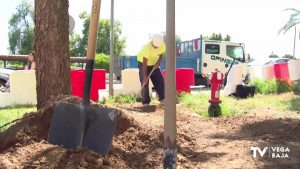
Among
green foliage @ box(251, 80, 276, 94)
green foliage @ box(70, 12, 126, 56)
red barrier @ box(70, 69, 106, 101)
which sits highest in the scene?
green foliage @ box(70, 12, 126, 56)

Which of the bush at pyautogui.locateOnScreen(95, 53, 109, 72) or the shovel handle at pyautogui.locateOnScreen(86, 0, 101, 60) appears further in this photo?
the bush at pyautogui.locateOnScreen(95, 53, 109, 72)

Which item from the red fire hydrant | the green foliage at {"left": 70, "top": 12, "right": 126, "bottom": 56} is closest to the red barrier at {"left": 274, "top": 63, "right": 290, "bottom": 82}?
the red fire hydrant

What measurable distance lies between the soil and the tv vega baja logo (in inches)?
1.8

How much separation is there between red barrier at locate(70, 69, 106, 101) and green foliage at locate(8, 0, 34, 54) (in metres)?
49.9

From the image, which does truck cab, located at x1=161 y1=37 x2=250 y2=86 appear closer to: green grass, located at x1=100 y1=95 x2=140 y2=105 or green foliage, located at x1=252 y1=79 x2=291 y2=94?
green foliage, located at x1=252 y1=79 x2=291 y2=94

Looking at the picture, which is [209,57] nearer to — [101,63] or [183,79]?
[183,79]

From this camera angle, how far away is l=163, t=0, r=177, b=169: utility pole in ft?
12.3

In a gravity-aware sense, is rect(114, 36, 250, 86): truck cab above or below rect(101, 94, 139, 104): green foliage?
above

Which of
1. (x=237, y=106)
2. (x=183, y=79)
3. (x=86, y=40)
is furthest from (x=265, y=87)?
(x=86, y=40)

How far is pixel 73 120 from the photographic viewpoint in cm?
410

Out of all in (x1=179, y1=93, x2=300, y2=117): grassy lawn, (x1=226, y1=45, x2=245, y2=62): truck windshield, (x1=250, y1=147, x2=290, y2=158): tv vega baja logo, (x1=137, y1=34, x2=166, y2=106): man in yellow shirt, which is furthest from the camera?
(x1=226, y1=45, x2=245, y2=62): truck windshield

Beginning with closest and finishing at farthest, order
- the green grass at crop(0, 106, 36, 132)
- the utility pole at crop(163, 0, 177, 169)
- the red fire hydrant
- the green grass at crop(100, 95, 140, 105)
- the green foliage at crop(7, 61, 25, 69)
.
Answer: the utility pole at crop(163, 0, 177, 169)
the green grass at crop(0, 106, 36, 132)
the red fire hydrant
the green grass at crop(100, 95, 140, 105)
the green foliage at crop(7, 61, 25, 69)

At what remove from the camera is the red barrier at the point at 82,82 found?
10.9 m

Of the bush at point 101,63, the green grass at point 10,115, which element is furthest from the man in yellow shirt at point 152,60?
the bush at point 101,63
